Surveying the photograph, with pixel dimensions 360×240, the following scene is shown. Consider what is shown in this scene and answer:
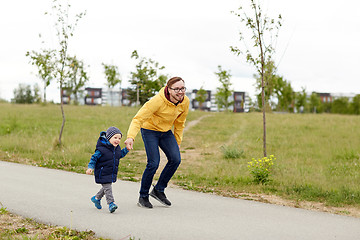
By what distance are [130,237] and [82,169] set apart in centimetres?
562

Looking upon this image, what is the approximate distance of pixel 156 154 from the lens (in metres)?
5.54

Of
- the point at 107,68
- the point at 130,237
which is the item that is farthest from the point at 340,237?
the point at 107,68

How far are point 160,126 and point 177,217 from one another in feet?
4.18

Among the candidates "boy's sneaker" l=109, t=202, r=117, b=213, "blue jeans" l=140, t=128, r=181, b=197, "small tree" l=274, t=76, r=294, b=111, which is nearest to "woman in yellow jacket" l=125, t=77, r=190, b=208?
"blue jeans" l=140, t=128, r=181, b=197

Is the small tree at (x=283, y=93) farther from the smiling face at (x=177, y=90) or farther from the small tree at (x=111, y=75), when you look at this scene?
the smiling face at (x=177, y=90)

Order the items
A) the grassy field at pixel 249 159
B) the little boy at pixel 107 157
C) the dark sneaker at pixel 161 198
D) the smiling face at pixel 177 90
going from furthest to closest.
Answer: the grassy field at pixel 249 159 < the dark sneaker at pixel 161 198 < the smiling face at pixel 177 90 < the little boy at pixel 107 157

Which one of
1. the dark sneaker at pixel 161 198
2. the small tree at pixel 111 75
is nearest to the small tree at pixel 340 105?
the small tree at pixel 111 75

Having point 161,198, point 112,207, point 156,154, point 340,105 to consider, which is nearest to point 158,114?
point 156,154

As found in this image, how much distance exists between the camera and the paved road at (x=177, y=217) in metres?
4.45

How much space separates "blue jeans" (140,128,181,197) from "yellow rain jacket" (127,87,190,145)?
0.12 meters

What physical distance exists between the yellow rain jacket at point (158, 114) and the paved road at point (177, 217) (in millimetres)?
1165

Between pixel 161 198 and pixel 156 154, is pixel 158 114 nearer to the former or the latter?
pixel 156 154

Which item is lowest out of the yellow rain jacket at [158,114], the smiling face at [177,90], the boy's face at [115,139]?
the boy's face at [115,139]

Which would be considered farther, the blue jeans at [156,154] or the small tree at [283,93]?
the small tree at [283,93]
